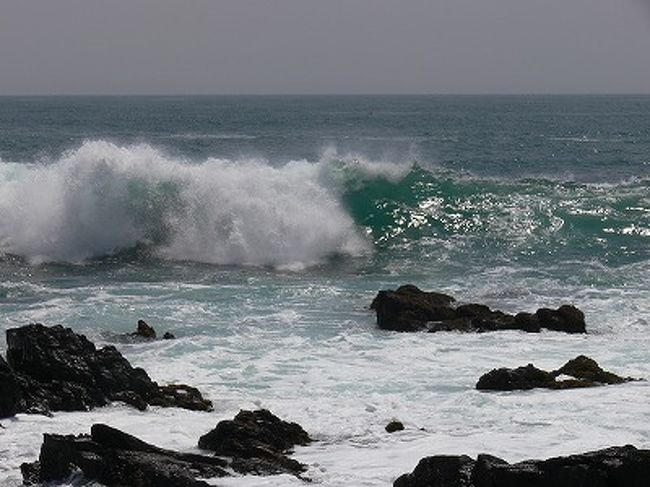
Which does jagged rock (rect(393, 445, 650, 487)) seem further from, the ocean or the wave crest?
the wave crest

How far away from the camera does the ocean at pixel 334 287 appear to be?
14.3 metres

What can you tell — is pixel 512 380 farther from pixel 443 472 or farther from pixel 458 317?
pixel 443 472

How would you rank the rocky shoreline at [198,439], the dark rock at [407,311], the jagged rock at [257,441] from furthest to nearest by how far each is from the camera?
the dark rock at [407,311] < the jagged rock at [257,441] < the rocky shoreline at [198,439]

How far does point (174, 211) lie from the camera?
35281mm

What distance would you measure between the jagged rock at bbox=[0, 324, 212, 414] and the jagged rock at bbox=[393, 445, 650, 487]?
5561 mm

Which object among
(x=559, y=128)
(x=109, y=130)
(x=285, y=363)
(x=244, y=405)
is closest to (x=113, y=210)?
(x=285, y=363)

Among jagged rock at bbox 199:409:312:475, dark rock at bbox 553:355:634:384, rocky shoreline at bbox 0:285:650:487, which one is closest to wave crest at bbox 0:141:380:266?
rocky shoreline at bbox 0:285:650:487

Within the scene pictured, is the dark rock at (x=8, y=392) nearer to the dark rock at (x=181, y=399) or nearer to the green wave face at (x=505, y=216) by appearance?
the dark rock at (x=181, y=399)

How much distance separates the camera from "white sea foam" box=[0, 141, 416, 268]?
105 ft

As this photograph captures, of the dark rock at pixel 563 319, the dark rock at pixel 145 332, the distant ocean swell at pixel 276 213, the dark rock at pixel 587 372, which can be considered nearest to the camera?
the dark rock at pixel 587 372

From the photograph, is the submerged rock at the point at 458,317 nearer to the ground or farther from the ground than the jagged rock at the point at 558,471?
nearer to the ground

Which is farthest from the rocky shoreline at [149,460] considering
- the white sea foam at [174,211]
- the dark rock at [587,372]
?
the white sea foam at [174,211]

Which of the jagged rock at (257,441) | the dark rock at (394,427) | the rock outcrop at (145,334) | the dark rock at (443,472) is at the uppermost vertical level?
the dark rock at (443,472)

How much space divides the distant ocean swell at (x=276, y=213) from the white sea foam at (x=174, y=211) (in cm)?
5
